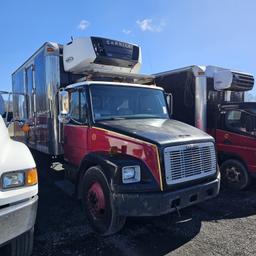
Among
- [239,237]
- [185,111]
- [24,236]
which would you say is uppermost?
[185,111]

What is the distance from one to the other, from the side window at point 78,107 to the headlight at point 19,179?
7.24ft

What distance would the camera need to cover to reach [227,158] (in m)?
7.58

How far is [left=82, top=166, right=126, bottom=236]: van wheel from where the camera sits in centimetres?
430

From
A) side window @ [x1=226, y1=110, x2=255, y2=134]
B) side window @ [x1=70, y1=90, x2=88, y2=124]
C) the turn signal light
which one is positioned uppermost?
side window @ [x1=70, y1=90, x2=88, y2=124]

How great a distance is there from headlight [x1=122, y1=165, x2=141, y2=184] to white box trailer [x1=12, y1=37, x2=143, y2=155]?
2.66 m

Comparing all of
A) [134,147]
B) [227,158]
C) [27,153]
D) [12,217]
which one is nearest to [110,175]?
[134,147]

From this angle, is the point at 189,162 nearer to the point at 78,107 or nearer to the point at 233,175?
the point at 78,107

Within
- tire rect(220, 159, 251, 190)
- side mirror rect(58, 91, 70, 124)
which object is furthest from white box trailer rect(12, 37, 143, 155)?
tire rect(220, 159, 251, 190)

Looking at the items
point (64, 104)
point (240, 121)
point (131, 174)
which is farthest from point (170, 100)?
point (131, 174)

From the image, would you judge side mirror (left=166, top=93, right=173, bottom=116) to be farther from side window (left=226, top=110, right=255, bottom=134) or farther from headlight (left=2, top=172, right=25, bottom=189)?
headlight (left=2, top=172, right=25, bottom=189)

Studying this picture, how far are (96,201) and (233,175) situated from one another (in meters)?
4.15

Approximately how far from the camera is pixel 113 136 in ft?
15.5

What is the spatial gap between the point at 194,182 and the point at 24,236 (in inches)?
99.6

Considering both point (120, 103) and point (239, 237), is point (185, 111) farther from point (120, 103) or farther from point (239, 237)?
point (239, 237)
